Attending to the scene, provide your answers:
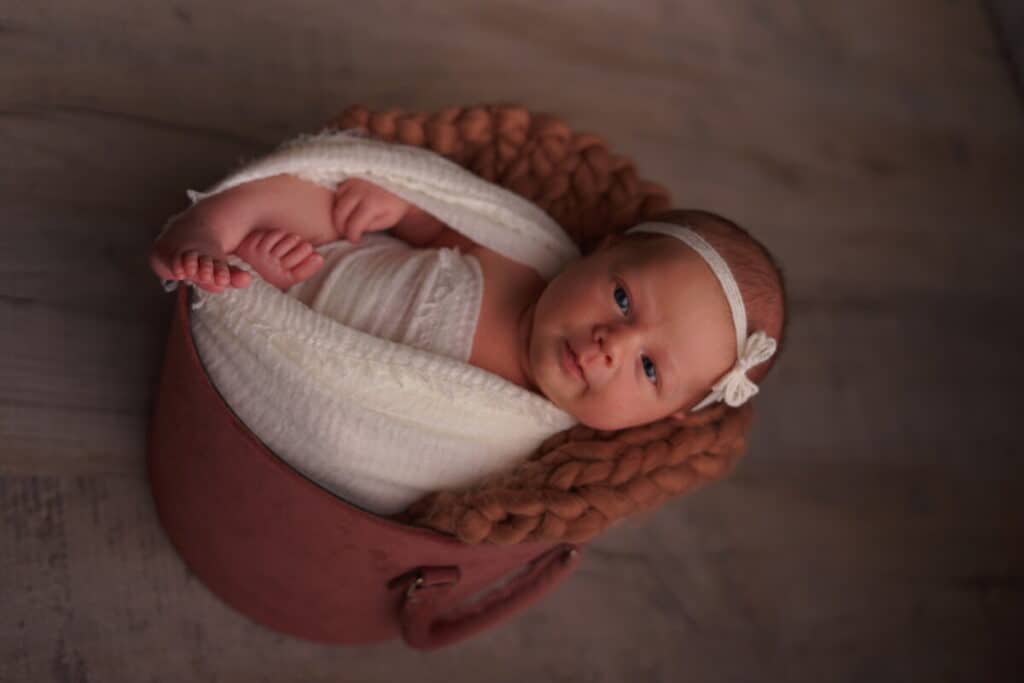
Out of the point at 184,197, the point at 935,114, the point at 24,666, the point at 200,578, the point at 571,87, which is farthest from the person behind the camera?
the point at 935,114

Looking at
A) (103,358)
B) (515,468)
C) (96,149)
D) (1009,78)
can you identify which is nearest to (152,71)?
(96,149)

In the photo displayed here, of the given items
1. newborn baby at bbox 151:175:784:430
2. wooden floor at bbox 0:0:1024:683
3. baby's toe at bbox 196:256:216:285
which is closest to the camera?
baby's toe at bbox 196:256:216:285

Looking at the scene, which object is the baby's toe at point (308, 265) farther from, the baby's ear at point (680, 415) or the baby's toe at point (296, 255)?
the baby's ear at point (680, 415)

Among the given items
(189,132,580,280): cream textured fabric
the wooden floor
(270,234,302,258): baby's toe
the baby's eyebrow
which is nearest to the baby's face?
the baby's eyebrow

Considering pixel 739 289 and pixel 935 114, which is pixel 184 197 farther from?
pixel 935 114

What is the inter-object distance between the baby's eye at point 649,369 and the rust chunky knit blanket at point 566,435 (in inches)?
2.8

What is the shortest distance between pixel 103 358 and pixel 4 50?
343 mm

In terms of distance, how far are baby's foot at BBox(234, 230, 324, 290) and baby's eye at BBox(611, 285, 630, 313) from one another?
0.26m

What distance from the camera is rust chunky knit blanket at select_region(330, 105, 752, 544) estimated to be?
84 centimetres

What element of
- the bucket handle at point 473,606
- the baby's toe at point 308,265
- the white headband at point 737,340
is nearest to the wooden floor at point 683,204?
the bucket handle at point 473,606

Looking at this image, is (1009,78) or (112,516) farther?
(1009,78)

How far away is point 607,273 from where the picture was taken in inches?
35.7

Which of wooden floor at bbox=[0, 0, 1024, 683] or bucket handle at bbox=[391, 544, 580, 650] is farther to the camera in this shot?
wooden floor at bbox=[0, 0, 1024, 683]

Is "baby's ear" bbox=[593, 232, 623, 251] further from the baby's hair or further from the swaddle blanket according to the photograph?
the swaddle blanket
